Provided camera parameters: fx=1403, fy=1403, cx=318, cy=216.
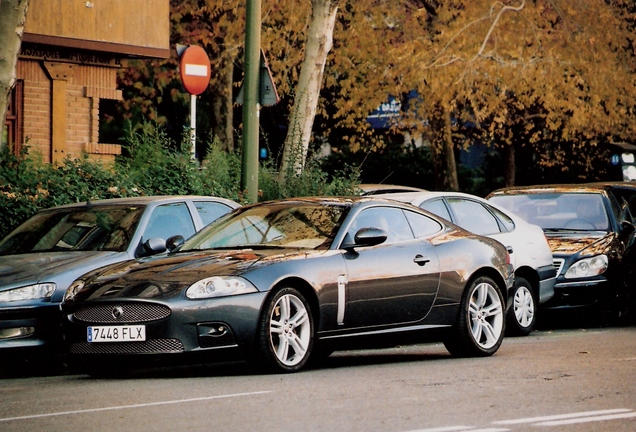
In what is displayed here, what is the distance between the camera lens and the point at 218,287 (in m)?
10.5

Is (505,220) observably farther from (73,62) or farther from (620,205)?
(73,62)

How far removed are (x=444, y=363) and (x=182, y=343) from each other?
98.9 inches

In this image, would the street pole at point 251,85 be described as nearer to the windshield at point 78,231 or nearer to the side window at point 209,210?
the side window at point 209,210

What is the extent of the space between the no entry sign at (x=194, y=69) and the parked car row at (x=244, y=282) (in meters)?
4.03

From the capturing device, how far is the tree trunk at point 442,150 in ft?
110

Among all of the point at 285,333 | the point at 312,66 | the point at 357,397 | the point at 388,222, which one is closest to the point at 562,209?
the point at 312,66

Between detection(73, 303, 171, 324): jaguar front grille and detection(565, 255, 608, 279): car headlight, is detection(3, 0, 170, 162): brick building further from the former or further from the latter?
detection(73, 303, 171, 324): jaguar front grille

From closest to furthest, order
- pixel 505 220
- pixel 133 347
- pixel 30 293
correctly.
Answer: pixel 133 347 < pixel 30 293 < pixel 505 220

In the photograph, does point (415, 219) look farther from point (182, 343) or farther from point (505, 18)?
point (505, 18)

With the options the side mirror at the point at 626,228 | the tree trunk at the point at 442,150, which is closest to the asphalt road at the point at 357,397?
the side mirror at the point at 626,228

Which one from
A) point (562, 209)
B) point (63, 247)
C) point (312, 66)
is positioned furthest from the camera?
point (312, 66)

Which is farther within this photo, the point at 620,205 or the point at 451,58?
the point at 451,58

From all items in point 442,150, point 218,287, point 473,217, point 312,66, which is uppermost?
point 312,66

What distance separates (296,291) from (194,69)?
7.91 m
